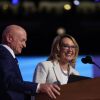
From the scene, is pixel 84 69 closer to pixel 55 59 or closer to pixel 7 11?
pixel 55 59

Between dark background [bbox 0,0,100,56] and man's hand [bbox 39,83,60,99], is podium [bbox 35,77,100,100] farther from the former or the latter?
dark background [bbox 0,0,100,56]

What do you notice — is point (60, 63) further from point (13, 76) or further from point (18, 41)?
point (13, 76)

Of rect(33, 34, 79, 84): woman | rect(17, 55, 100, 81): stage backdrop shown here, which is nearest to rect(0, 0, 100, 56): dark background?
rect(17, 55, 100, 81): stage backdrop

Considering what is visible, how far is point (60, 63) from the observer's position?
11.9ft

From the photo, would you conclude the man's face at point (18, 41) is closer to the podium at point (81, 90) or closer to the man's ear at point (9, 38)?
the man's ear at point (9, 38)

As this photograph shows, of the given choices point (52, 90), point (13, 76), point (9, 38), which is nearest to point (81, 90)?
point (52, 90)

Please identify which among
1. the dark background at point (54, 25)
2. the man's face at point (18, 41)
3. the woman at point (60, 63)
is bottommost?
the dark background at point (54, 25)

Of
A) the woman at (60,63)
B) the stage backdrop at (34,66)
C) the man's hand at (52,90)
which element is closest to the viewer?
the man's hand at (52,90)

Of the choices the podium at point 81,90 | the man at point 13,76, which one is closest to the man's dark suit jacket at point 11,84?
the man at point 13,76

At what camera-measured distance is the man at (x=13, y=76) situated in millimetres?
2486

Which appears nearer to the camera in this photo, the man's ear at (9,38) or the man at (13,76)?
the man at (13,76)

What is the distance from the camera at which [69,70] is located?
3617 mm

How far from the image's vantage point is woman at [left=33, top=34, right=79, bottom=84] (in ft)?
11.5

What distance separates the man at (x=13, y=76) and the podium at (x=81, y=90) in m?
0.04
